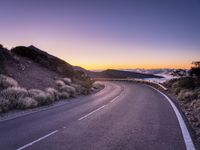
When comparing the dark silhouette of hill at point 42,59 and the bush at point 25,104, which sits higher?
the dark silhouette of hill at point 42,59

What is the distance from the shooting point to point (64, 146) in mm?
6887

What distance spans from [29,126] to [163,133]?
17.0 feet

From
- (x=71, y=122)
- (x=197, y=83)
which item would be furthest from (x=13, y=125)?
(x=197, y=83)

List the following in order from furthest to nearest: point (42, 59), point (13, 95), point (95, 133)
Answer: point (42, 59) < point (13, 95) < point (95, 133)

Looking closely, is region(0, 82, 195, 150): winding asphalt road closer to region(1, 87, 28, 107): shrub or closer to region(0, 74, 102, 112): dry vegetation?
region(0, 74, 102, 112): dry vegetation

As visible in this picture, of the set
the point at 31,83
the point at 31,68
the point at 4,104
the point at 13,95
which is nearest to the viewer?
the point at 4,104

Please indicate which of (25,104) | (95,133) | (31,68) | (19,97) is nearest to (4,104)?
(25,104)

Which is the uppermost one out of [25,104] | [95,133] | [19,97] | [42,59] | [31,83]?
[42,59]

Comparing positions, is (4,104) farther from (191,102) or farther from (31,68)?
(31,68)

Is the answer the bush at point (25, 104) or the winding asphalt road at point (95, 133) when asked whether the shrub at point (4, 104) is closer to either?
the bush at point (25, 104)

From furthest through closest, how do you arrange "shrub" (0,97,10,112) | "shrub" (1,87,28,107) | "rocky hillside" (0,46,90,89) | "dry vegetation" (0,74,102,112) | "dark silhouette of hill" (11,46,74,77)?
"dark silhouette of hill" (11,46,74,77) < "rocky hillside" (0,46,90,89) < "shrub" (1,87,28,107) < "dry vegetation" (0,74,102,112) < "shrub" (0,97,10,112)

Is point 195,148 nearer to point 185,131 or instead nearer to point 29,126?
point 185,131

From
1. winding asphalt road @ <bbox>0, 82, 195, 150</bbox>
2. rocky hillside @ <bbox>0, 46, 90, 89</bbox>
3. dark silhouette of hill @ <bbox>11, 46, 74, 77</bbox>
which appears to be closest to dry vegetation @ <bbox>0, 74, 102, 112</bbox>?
rocky hillside @ <bbox>0, 46, 90, 89</bbox>

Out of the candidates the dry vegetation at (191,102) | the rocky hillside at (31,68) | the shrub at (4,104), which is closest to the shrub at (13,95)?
the shrub at (4,104)
